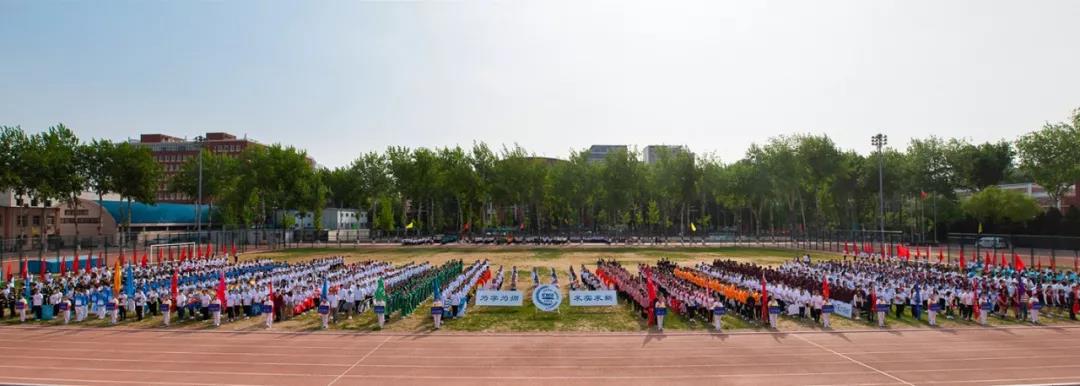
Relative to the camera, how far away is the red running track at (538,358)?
1448 cm

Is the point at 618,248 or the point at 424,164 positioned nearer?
the point at 618,248

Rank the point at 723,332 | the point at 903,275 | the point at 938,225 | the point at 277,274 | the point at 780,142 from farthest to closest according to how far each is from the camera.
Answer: the point at 780,142
the point at 938,225
the point at 277,274
the point at 903,275
the point at 723,332

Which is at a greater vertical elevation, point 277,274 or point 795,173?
point 795,173

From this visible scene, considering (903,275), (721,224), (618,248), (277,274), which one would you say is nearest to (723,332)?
(903,275)

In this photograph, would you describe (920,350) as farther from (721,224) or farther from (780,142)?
(721,224)

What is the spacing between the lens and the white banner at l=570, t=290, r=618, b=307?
937 inches

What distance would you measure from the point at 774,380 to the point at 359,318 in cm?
1530

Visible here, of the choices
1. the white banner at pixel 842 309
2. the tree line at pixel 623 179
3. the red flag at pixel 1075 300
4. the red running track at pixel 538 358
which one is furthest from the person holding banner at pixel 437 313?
the tree line at pixel 623 179

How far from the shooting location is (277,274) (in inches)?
1298

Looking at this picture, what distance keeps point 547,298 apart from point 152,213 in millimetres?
82256

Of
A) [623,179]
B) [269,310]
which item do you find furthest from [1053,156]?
[269,310]

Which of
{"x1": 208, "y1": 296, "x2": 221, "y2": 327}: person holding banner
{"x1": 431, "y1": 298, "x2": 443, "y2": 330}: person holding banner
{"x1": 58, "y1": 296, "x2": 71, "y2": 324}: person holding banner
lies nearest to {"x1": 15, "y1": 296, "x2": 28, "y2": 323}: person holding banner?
{"x1": 58, "y1": 296, "x2": 71, "y2": 324}: person holding banner

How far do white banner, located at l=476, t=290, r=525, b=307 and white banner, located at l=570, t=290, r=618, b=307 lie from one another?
228 cm

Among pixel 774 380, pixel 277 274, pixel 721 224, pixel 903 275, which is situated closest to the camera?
pixel 774 380
